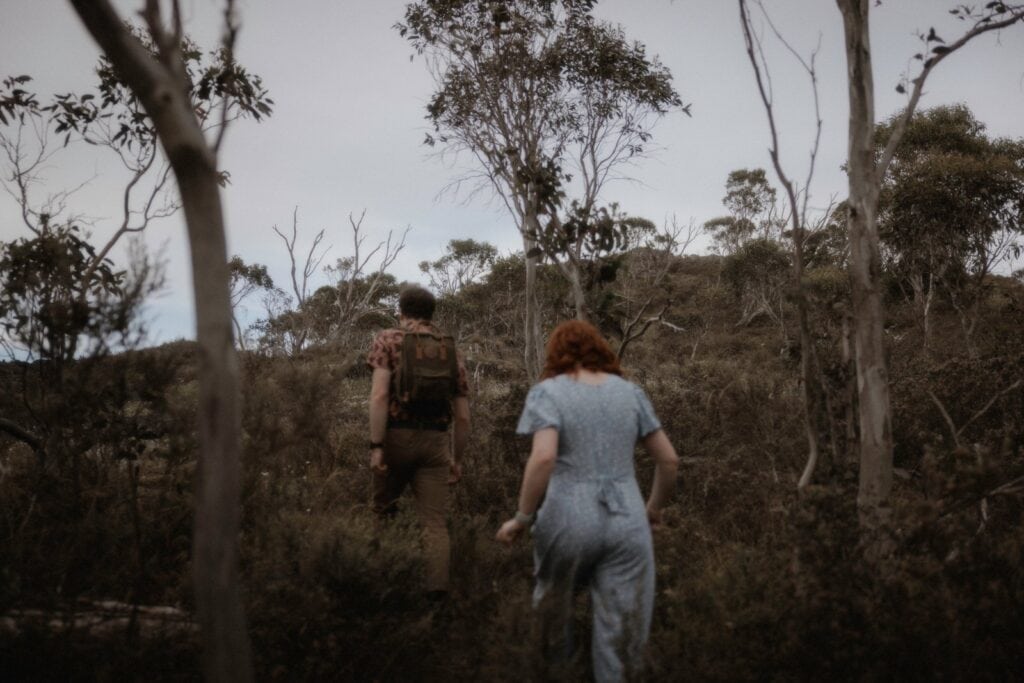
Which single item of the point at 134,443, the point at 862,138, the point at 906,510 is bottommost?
the point at 906,510

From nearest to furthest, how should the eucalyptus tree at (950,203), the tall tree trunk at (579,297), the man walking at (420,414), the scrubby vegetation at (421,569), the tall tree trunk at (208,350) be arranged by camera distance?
1. the tall tree trunk at (208,350)
2. the scrubby vegetation at (421,569)
3. the man walking at (420,414)
4. the tall tree trunk at (579,297)
5. the eucalyptus tree at (950,203)

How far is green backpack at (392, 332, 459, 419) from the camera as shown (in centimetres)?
397

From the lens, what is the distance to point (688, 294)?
119ft

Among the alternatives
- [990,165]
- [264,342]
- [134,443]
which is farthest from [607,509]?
[990,165]

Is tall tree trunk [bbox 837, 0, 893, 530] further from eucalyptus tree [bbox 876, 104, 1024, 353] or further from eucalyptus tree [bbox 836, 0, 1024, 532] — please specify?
eucalyptus tree [bbox 876, 104, 1024, 353]

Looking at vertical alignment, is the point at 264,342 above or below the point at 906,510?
above

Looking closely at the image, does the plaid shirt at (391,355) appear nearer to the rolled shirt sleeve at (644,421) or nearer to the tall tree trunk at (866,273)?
the rolled shirt sleeve at (644,421)

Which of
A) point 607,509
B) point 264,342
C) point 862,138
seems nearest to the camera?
point 607,509

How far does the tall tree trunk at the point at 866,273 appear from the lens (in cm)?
366

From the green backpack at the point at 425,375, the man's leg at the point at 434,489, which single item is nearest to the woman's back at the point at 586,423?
the green backpack at the point at 425,375

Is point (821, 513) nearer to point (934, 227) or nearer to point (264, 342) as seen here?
point (264, 342)

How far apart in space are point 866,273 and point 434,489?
2660mm

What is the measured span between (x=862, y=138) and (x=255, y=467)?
387 cm

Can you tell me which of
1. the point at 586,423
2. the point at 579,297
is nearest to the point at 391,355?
the point at 579,297
